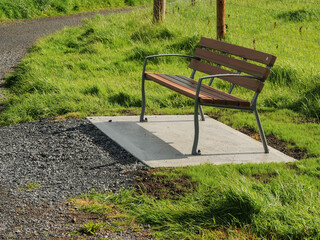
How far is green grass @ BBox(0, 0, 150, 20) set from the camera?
16.7 metres

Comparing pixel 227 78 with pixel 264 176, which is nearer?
pixel 264 176

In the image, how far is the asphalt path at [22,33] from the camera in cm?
1117

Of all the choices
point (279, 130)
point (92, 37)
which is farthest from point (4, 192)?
point (92, 37)

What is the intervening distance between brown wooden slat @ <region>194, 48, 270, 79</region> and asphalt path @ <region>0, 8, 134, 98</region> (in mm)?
3328

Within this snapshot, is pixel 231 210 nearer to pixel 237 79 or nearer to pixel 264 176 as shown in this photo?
pixel 264 176

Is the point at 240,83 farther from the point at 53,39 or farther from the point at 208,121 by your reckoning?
the point at 53,39

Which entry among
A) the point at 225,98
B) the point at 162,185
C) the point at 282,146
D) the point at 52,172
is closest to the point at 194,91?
the point at 225,98

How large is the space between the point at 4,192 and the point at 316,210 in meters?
2.46

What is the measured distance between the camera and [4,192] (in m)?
4.57

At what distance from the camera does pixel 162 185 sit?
4.74 meters

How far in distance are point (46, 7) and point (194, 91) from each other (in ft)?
43.0

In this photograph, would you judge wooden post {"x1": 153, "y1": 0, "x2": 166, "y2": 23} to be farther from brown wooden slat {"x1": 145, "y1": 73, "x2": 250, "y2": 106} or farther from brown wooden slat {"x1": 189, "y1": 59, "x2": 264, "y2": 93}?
brown wooden slat {"x1": 145, "y1": 73, "x2": 250, "y2": 106}

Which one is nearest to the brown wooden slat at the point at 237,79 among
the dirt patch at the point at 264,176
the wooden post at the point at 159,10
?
the dirt patch at the point at 264,176

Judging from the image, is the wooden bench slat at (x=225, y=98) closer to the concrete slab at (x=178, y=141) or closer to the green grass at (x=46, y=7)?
the concrete slab at (x=178, y=141)
